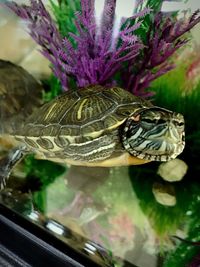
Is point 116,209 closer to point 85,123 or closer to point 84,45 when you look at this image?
point 85,123

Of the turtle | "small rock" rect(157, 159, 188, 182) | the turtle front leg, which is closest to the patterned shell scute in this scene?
the turtle

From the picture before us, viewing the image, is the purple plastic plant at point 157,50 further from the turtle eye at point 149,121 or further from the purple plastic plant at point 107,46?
the turtle eye at point 149,121

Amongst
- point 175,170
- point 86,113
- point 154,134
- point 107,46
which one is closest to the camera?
point 154,134

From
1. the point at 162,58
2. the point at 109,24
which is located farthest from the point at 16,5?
the point at 162,58

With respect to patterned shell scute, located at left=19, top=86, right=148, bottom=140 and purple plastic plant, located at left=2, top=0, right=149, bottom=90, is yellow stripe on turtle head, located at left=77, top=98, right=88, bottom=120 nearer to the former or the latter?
patterned shell scute, located at left=19, top=86, right=148, bottom=140

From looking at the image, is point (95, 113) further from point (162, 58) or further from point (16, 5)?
point (16, 5)

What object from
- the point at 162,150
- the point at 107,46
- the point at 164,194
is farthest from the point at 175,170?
the point at 107,46

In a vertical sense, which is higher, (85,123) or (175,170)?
(85,123)

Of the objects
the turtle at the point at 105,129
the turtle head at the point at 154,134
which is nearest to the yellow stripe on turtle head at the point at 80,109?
the turtle at the point at 105,129
